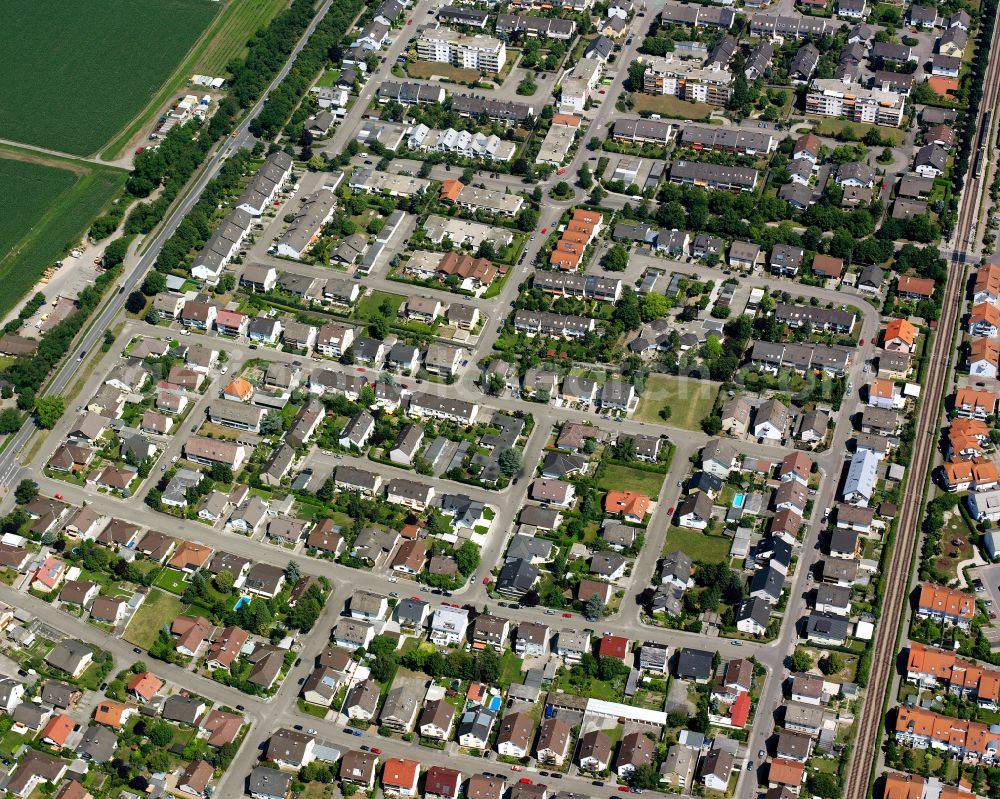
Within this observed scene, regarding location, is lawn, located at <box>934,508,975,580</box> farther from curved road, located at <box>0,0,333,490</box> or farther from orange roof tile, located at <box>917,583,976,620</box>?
curved road, located at <box>0,0,333,490</box>

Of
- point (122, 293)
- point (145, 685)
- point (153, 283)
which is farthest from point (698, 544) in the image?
point (122, 293)

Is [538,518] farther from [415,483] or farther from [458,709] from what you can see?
[458,709]

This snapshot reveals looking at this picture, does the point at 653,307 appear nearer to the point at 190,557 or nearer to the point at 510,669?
the point at 510,669

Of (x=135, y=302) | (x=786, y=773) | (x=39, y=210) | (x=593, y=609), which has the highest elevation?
(x=39, y=210)

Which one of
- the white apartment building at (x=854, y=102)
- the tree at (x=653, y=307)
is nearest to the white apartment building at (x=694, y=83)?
the white apartment building at (x=854, y=102)

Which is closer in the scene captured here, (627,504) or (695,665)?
(695,665)

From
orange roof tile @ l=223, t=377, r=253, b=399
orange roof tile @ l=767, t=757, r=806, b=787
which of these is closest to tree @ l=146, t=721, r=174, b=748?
orange roof tile @ l=223, t=377, r=253, b=399

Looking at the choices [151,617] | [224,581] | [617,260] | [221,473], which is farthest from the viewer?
[617,260]

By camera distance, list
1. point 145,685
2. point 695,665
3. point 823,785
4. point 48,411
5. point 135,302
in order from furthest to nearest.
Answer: point 135,302 < point 48,411 < point 145,685 < point 695,665 < point 823,785
